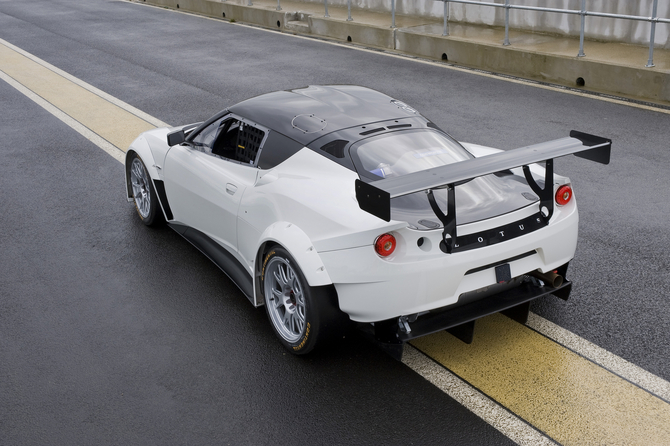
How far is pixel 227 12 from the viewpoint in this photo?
21406 millimetres

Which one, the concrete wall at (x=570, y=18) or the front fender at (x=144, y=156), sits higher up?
the concrete wall at (x=570, y=18)

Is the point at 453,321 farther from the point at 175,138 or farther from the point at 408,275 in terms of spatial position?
the point at 175,138

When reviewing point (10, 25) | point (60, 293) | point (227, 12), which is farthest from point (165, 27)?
point (60, 293)

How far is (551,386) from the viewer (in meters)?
4.14

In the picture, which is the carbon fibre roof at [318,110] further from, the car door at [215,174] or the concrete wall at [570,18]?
the concrete wall at [570,18]

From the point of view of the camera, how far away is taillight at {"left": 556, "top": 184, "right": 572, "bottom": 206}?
14.7 feet

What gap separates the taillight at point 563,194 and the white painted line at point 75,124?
19.5 feet

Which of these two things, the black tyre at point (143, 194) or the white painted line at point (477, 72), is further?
the white painted line at point (477, 72)

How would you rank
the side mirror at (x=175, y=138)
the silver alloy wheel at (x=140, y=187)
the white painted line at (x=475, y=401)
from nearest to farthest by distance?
the white painted line at (x=475, y=401)
the side mirror at (x=175, y=138)
the silver alloy wheel at (x=140, y=187)

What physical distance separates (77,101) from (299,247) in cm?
894

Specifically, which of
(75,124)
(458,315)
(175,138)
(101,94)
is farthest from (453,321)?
(101,94)

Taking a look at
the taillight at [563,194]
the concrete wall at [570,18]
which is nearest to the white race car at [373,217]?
the taillight at [563,194]

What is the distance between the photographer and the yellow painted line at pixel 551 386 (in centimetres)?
375

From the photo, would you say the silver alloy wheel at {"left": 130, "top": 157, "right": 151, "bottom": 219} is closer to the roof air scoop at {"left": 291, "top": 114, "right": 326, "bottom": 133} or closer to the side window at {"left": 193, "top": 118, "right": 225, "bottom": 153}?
the side window at {"left": 193, "top": 118, "right": 225, "bottom": 153}
